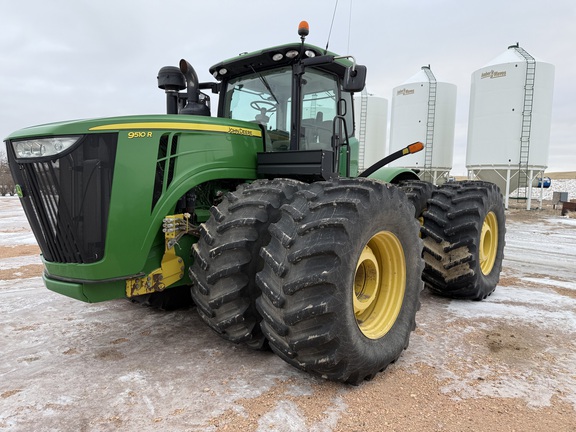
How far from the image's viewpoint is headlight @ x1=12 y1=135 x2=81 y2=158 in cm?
288

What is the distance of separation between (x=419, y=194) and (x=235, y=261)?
3.02 meters

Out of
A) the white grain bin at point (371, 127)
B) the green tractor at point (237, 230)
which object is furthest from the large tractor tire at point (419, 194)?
the white grain bin at point (371, 127)

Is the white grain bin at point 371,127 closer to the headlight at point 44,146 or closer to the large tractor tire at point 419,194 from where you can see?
the large tractor tire at point 419,194

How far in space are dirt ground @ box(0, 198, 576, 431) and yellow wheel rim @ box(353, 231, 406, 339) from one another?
0.38 metres

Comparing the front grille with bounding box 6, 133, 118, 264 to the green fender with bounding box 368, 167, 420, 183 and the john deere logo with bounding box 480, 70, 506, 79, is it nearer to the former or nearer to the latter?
the green fender with bounding box 368, 167, 420, 183

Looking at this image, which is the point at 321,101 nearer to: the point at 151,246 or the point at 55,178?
the point at 151,246

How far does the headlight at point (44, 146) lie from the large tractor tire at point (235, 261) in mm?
1091

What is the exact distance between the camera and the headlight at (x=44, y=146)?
288cm

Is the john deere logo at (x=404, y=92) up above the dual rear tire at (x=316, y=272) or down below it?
above

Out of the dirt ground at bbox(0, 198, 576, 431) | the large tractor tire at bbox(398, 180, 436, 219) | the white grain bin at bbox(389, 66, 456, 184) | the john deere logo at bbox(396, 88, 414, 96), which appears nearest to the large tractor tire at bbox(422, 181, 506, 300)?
the large tractor tire at bbox(398, 180, 436, 219)

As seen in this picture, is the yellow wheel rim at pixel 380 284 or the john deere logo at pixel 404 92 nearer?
the yellow wheel rim at pixel 380 284

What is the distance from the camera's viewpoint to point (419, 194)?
5.18 m

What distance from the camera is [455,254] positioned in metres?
4.77

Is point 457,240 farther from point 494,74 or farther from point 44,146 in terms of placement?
point 494,74
